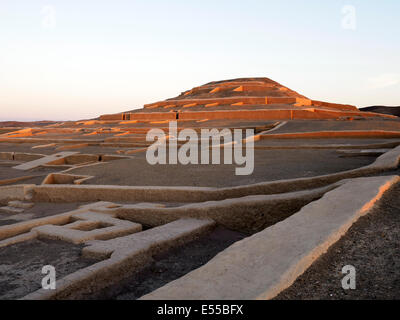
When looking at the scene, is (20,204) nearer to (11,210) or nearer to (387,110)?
(11,210)

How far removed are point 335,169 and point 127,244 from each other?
12.9 ft

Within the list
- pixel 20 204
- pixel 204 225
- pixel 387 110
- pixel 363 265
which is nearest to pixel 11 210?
pixel 20 204

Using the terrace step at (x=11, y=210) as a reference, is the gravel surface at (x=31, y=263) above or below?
above

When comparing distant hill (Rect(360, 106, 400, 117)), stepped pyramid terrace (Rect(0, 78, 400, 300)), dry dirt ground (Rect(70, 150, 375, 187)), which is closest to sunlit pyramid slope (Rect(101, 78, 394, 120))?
distant hill (Rect(360, 106, 400, 117))

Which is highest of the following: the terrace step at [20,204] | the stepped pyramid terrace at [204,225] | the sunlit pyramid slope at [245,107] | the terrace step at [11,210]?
the sunlit pyramid slope at [245,107]

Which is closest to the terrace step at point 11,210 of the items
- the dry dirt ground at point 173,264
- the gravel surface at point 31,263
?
the gravel surface at point 31,263

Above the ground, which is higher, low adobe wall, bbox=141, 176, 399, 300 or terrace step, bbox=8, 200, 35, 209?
low adobe wall, bbox=141, 176, 399, 300

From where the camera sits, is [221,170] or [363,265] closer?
[363,265]

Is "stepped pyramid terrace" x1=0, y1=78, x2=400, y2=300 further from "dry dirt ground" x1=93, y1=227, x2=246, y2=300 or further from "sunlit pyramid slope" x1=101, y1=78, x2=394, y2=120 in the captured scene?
"sunlit pyramid slope" x1=101, y1=78, x2=394, y2=120

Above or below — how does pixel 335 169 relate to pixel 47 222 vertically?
above

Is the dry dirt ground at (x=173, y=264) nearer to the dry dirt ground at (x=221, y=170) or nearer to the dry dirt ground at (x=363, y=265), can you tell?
the dry dirt ground at (x=363, y=265)

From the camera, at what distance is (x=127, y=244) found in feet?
11.0
